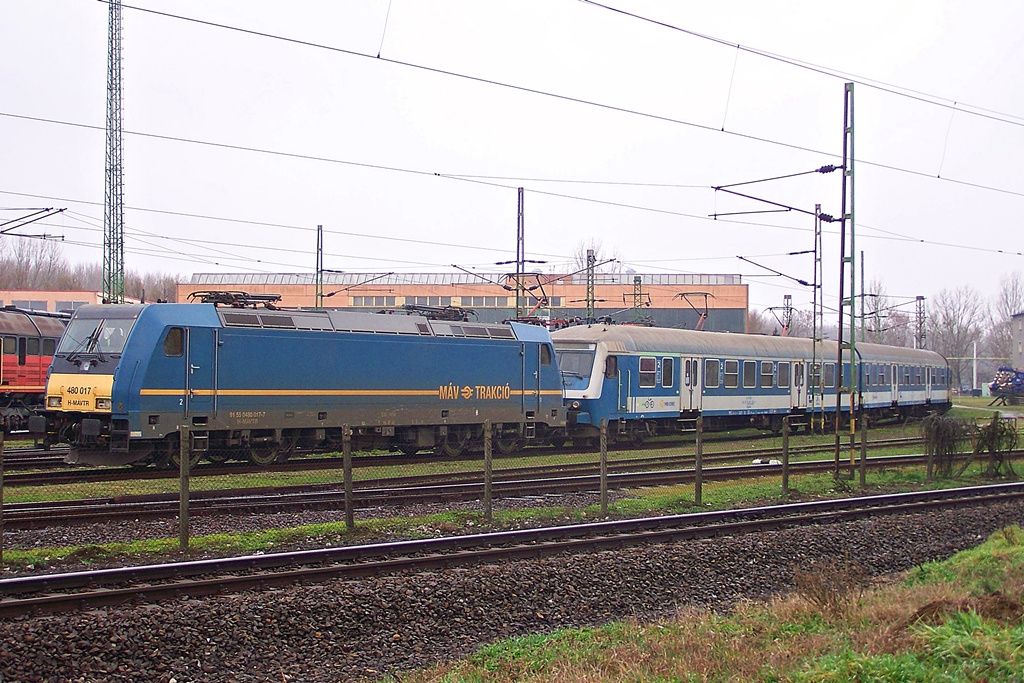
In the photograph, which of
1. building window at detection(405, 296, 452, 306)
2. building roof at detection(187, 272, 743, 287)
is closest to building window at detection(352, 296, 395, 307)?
building roof at detection(187, 272, 743, 287)

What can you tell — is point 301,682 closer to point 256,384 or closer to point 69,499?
point 69,499

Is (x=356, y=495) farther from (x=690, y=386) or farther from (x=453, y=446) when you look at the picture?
(x=690, y=386)

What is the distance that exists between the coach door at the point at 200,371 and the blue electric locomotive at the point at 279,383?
0.8 inches

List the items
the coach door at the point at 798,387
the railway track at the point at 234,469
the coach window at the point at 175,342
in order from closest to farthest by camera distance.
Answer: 1. the railway track at the point at 234,469
2. the coach window at the point at 175,342
3. the coach door at the point at 798,387

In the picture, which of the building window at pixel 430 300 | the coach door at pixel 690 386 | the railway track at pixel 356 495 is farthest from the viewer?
the building window at pixel 430 300

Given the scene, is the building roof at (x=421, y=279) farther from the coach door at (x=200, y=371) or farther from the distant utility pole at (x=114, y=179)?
the coach door at (x=200, y=371)

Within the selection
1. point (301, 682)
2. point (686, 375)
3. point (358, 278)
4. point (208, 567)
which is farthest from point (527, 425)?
point (358, 278)

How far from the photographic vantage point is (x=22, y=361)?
97.8ft

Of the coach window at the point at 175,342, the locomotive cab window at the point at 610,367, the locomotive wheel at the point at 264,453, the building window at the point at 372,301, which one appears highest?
the building window at the point at 372,301

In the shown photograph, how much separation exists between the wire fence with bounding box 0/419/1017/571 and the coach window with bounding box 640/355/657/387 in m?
3.99

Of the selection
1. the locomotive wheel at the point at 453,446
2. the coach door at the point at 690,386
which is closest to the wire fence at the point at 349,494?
the locomotive wheel at the point at 453,446

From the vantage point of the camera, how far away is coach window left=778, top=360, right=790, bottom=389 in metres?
33.0

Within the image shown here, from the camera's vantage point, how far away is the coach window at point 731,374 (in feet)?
100

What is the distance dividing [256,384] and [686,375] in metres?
14.8
